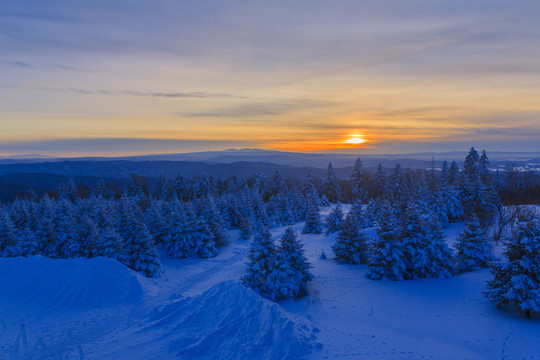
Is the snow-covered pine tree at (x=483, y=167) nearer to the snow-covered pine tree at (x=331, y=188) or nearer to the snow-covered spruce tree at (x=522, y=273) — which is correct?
the snow-covered pine tree at (x=331, y=188)

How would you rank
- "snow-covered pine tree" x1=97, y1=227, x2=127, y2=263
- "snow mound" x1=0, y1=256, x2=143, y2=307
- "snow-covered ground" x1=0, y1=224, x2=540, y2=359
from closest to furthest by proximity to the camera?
"snow-covered ground" x1=0, y1=224, x2=540, y2=359 < "snow mound" x1=0, y1=256, x2=143, y2=307 < "snow-covered pine tree" x1=97, y1=227, x2=127, y2=263

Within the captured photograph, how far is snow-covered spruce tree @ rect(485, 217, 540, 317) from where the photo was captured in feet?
49.2

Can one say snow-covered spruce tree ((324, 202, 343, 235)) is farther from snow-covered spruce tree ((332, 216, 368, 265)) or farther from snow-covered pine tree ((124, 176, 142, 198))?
snow-covered pine tree ((124, 176, 142, 198))

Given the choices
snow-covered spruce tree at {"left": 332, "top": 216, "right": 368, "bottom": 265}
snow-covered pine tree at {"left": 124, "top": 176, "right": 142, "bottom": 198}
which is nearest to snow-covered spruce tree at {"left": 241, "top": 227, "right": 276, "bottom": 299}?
snow-covered spruce tree at {"left": 332, "top": 216, "right": 368, "bottom": 265}

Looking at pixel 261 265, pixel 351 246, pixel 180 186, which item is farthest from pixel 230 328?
pixel 180 186

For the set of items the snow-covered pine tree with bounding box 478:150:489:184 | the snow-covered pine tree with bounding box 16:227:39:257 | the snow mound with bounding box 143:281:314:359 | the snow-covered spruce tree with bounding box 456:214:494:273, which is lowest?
the snow-covered pine tree with bounding box 16:227:39:257

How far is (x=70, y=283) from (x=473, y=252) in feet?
98.5

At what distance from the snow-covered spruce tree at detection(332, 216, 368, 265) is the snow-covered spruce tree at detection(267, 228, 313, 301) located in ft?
24.5

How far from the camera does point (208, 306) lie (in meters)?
16.3

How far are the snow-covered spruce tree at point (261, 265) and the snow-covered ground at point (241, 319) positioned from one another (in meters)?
2.15

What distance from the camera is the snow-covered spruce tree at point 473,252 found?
22.7m

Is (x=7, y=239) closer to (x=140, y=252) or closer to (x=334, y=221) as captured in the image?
(x=140, y=252)

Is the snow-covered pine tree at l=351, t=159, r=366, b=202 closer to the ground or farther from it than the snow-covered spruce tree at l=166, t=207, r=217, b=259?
farther from it

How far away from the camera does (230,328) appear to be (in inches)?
565
